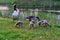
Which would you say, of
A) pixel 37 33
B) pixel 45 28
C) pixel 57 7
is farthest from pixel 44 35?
pixel 57 7

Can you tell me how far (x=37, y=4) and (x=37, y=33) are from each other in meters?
16.2

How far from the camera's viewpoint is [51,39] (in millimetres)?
6898

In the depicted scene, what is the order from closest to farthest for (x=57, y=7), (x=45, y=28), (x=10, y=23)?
1. (x=45, y=28)
2. (x=10, y=23)
3. (x=57, y=7)

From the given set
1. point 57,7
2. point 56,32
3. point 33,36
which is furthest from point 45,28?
point 57,7

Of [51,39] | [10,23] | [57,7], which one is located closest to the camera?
[51,39]

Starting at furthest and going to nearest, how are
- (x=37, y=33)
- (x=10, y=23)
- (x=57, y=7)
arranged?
1. (x=57, y=7)
2. (x=10, y=23)
3. (x=37, y=33)

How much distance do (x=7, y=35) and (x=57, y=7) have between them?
638 inches

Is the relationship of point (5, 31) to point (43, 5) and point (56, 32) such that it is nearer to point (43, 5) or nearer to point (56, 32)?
point (56, 32)

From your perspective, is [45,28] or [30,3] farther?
[30,3]

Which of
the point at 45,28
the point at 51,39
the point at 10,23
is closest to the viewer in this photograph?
the point at 51,39

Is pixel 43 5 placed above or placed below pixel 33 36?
below

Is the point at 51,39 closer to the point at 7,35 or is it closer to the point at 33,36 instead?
the point at 33,36

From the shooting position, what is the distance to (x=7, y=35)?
284 inches

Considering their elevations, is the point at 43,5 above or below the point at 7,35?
below
